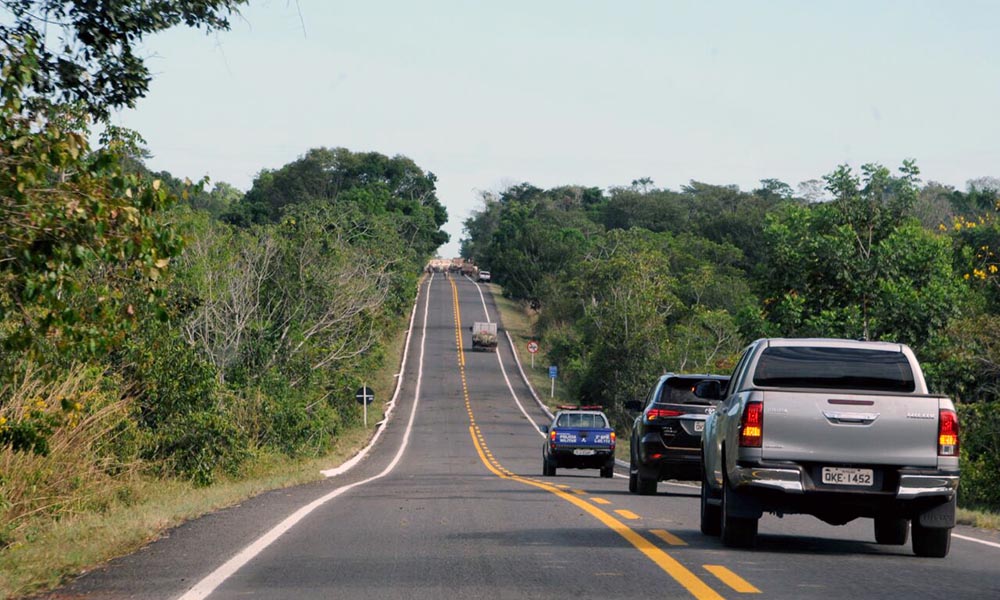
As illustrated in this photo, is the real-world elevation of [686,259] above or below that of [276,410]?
above

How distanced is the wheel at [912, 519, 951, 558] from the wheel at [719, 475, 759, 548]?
136cm

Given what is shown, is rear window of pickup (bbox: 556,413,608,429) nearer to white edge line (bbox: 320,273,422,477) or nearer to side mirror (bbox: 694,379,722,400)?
white edge line (bbox: 320,273,422,477)

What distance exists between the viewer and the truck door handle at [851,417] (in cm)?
1023

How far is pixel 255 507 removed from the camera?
1620cm

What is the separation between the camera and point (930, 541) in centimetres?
1080

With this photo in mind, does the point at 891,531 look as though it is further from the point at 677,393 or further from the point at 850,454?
the point at 677,393

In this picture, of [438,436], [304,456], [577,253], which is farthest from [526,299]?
[304,456]

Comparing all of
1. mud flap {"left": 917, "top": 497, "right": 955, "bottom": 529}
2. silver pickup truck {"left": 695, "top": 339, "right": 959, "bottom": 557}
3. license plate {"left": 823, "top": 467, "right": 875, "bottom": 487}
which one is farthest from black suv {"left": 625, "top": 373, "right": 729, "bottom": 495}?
license plate {"left": 823, "top": 467, "right": 875, "bottom": 487}

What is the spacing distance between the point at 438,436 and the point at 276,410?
20483 mm

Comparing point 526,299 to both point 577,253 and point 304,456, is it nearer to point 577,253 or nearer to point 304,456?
point 577,253

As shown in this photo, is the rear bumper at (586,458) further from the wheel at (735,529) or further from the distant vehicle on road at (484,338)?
the distant vehicle on road at (484,338)

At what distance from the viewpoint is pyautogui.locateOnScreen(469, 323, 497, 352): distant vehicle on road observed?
9900cm

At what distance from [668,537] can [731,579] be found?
306 cm

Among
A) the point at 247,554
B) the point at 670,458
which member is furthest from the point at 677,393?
the point at 247,554
